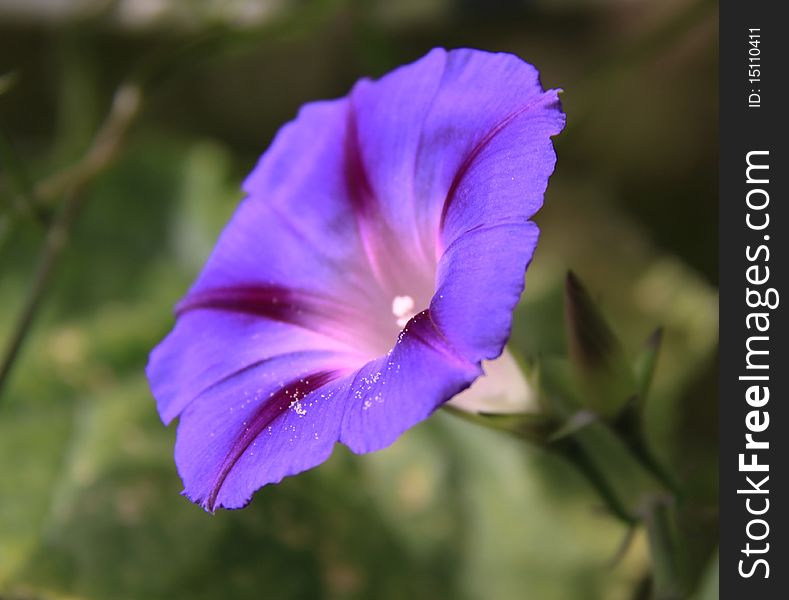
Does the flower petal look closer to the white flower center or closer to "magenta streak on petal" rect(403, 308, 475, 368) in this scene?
"magenta streak on petal" rect(403, 308, 475, 368)

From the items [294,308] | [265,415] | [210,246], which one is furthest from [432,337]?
[210,246]

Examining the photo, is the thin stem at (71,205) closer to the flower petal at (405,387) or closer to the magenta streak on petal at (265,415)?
the magenta streak on petal at (265,415)

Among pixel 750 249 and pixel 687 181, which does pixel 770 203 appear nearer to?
pixel 750 249

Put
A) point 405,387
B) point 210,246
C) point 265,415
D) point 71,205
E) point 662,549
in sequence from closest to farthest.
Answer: point 405,387 → point 265,415 → point 662,549 → point 71,205 → point 210,246

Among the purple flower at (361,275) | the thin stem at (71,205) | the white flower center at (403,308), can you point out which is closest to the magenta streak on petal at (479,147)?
the purple flower at (361,275)

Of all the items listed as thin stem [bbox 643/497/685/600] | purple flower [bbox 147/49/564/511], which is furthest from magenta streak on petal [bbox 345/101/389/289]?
thin stem [bbox 643/497/685/600]

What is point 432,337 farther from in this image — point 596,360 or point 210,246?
point 210,246
